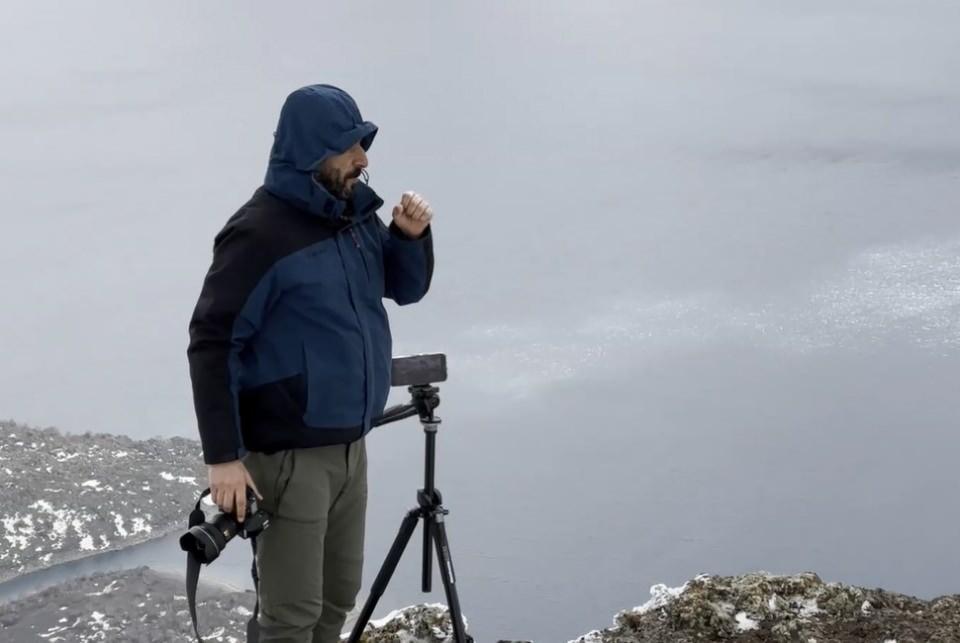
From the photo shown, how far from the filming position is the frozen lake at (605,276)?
6.64 metres

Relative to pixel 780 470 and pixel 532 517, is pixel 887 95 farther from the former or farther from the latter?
pixel 532 517

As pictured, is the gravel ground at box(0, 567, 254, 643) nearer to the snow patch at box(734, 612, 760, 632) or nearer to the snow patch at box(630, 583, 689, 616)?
the snow patch at box(630, 583, 689, 616)

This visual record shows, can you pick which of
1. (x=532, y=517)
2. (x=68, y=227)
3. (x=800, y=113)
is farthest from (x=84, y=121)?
(x=532, y=517)

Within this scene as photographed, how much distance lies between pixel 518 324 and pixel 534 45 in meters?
10.7

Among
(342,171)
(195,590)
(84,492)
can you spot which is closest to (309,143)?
(342,171)

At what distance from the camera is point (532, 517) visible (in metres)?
6.86

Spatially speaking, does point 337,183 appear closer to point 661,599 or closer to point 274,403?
point 274,403

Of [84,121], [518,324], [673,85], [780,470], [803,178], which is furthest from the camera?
[84,121]

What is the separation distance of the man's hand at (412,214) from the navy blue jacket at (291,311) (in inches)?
3.8

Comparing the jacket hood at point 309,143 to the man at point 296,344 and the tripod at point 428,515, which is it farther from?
the tripod at point 428,515

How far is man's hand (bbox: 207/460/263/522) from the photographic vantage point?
250 centimetres

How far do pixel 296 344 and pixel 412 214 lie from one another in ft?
1.48

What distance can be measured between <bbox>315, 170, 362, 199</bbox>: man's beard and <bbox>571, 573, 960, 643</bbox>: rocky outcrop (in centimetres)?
178

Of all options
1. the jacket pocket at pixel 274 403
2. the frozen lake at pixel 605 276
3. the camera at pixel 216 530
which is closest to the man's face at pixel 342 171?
the jacket pocket at pixel 274 403
